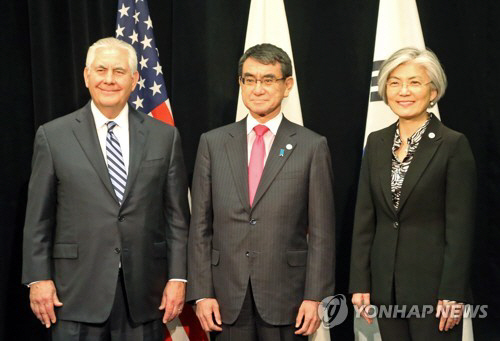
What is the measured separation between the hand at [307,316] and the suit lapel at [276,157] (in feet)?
1.63

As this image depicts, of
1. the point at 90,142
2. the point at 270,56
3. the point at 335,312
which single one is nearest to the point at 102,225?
the point at 90,142

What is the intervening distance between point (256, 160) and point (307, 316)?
0.73 m

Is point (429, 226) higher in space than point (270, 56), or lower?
lower

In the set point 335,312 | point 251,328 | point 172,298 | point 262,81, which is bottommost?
point 335,312

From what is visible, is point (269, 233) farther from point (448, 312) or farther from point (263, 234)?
point (448, 312)

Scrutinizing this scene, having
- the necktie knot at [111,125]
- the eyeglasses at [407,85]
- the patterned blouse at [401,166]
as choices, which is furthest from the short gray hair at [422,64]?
the necktie knot at [111,125]

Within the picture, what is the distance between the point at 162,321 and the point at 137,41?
1651mm

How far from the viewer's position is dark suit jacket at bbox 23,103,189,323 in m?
Result: 2.90

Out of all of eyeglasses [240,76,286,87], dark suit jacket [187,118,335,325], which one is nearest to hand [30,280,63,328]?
dark suit jacket [187,118,335,325]

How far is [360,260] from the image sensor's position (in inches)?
116

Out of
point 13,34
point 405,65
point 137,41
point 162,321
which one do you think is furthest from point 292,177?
point 13,34

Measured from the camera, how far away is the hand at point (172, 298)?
9.91 feet

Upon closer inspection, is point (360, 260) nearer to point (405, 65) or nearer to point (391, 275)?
point (391, 275)

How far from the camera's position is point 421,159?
279 cm
